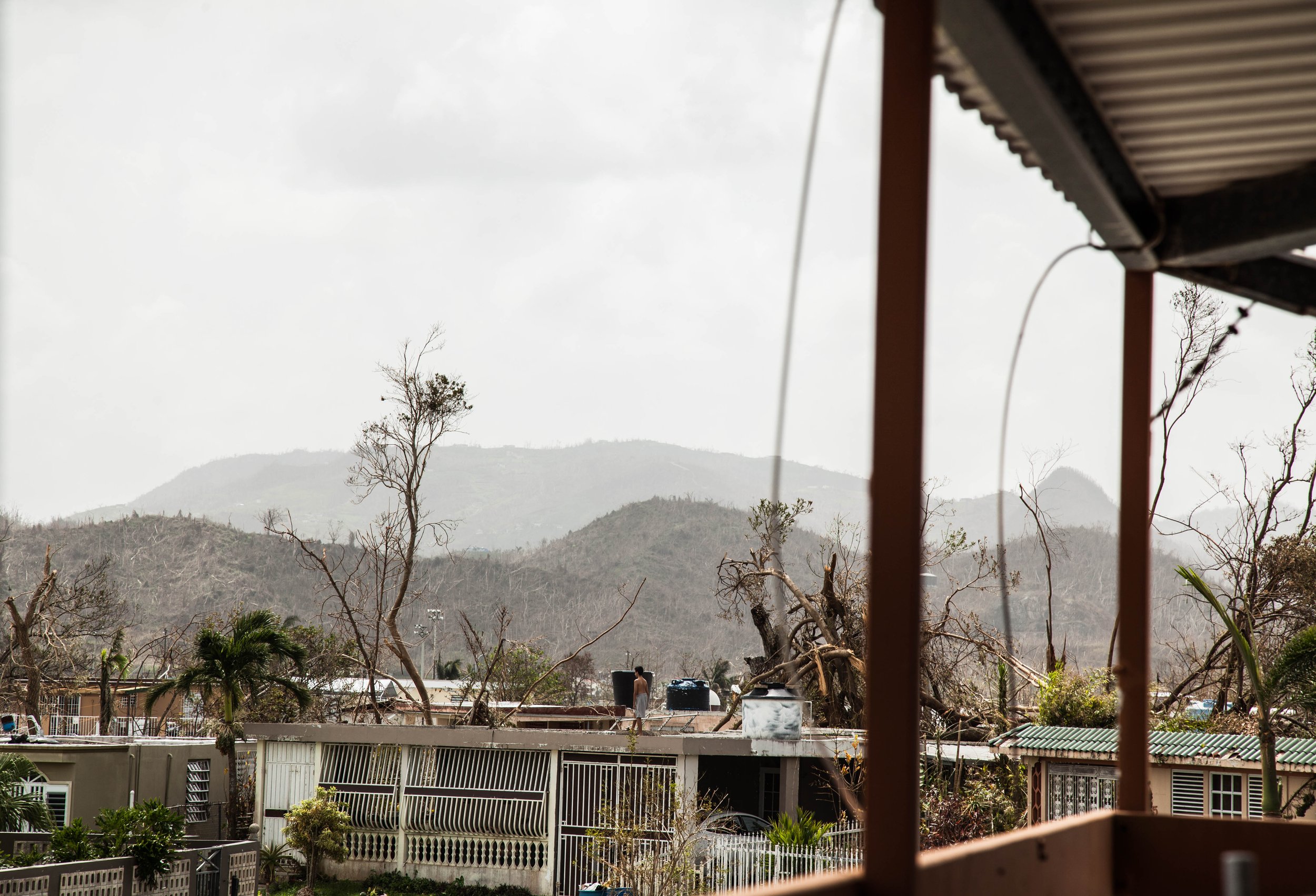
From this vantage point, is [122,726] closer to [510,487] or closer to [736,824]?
[736,824]

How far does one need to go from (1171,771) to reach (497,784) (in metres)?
10.2

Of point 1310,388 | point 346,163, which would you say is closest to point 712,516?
point 1310,388

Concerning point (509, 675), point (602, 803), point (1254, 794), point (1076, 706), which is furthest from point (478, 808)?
point (509, 675)

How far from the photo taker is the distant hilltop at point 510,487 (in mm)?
153375

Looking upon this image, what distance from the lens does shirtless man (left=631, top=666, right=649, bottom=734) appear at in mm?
17875

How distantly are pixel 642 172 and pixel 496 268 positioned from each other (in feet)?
86.0

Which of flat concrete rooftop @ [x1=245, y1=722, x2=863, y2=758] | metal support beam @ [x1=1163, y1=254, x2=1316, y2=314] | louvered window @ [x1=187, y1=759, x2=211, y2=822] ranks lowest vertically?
louvered window @ [x1=187, y1=759, x2=211, y2=822]

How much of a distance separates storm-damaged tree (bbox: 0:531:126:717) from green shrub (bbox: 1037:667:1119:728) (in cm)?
2247

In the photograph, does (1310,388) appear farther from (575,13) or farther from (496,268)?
(575,13)

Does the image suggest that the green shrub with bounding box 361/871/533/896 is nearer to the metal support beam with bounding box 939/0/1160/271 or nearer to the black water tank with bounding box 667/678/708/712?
the black water tank with bounding box 667/678/708/712

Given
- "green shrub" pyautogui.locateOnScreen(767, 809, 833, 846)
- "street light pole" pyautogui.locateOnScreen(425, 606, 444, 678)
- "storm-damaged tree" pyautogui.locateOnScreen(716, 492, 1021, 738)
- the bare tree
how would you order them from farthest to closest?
"street light pole" pyautogui.locateOnScreen(425, 606, 444, 678) < the bare tree < "storm-damaged tree" pyautogui.locateOnScreen(716, 492, 1021, 738) < "green shrub" pyautogui.locateOnScreen(767, 809, 833, 846)

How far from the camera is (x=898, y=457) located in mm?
2375

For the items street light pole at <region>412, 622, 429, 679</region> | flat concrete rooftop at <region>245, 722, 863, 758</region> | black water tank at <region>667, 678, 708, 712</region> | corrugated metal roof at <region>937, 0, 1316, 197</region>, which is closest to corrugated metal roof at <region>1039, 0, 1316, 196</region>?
corrugated metal roof at <region>937, 0, 1316, 197</region>

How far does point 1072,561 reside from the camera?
75.6 m
